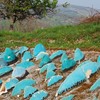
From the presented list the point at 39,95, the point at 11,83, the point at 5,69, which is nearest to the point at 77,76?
the point at 39,95

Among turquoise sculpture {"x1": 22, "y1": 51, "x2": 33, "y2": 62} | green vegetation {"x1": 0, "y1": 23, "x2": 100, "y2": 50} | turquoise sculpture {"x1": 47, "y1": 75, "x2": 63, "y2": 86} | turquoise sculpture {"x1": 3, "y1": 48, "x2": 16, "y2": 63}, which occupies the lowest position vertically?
green vegetation {"x1": 0, "y1": 23, "x2": 100, "y2": 50}

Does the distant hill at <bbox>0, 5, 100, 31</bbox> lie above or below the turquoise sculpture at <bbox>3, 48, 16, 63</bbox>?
below

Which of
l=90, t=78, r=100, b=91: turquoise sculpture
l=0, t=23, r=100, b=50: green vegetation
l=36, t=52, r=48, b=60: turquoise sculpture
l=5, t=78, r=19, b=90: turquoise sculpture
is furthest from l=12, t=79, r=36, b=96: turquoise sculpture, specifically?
l=0, t=23, r=100, b=50: green vegetation

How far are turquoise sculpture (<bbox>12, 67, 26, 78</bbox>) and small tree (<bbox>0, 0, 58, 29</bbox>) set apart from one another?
83.9 ft

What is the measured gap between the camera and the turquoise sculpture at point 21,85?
Answer: 741cm

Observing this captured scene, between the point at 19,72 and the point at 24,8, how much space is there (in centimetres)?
2567

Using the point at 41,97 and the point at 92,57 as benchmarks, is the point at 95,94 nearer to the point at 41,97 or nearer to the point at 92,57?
the point at 41,97

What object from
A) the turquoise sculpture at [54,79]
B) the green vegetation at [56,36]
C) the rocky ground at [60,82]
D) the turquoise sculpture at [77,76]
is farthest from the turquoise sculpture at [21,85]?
the green vegetation at [56,36]

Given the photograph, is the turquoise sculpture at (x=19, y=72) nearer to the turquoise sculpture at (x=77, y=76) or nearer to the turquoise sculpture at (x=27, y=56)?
the turquoise sculpture at (x=27, y=56)

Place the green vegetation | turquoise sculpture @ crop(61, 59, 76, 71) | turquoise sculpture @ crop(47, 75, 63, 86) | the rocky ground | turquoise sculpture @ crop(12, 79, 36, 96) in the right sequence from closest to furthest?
the rocky ground → turquoise sculpture @ crop(47, 75, 63, 86) → turquoise sculpture @ crop(12, 79, 36, 96) → turquoise sculpture @ crop(61, 59, 76, 71) → the green vegetation

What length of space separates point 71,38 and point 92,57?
617 centimetres

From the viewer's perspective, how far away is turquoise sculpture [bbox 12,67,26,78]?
798 cm

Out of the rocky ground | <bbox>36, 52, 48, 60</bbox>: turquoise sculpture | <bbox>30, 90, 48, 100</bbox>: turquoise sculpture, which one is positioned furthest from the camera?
<bbox>36, 52, 48, 60</bbox>: turquoise sculpture

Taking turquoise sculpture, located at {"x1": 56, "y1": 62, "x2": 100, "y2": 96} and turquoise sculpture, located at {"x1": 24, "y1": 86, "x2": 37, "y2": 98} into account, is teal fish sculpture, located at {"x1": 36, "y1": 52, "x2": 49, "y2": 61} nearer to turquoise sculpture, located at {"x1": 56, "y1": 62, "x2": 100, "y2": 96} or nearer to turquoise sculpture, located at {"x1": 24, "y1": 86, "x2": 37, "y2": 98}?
turquoise sculpture, located at {"x1": 24, "y1": 86, "x2": 37, "y2": 98}
